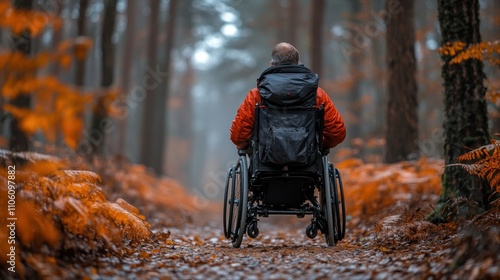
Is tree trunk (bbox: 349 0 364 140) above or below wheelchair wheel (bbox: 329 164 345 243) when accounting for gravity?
above

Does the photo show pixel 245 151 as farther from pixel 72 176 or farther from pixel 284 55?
pixel 72 176

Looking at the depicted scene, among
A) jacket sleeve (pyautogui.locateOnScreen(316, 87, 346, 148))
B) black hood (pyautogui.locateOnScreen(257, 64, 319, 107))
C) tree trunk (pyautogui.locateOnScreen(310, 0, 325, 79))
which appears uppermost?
tree trunk (pyautogui.locateOnScreen(310, 0, 325, 79))

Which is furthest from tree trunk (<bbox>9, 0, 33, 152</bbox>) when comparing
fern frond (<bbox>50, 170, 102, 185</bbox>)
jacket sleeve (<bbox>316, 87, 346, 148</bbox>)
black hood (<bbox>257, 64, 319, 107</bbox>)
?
jacket sleeve (<bbox>316, 87, 346, 148</bbox>)

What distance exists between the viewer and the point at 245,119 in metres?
5.28

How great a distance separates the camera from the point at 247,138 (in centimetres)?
536

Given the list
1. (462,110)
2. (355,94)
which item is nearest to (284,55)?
(462,110)

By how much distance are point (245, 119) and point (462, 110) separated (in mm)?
2070

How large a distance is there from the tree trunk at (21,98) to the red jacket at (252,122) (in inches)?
148

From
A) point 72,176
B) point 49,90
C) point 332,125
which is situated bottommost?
point 72,176

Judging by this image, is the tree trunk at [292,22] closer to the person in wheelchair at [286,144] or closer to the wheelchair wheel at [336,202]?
the person in wheelchair at [286,144]

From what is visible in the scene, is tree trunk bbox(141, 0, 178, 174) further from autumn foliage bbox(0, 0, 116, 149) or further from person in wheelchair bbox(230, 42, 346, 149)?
autumn foliage bbox(0, 0, 116, 149)

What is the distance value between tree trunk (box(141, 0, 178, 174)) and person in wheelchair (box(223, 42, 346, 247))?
12.1 m

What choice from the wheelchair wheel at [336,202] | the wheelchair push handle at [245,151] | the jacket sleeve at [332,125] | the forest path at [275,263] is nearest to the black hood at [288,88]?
the jacket sleeve at [332,125]

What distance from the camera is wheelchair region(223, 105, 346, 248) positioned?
16.8 ft
